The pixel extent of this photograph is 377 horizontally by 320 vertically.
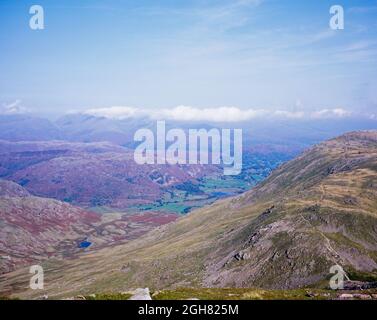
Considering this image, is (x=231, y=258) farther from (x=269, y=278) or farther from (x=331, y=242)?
(x=331, y=242)

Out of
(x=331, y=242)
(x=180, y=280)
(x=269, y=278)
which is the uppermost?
(x=331, y=242)

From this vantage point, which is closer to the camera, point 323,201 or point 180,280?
point 180,280
